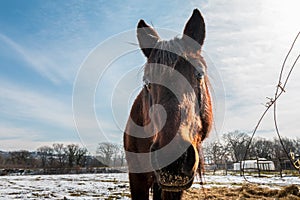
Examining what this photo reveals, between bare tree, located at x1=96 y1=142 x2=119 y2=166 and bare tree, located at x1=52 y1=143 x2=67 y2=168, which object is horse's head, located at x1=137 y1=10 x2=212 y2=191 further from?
bare tree, located at x1=52 y1=143 x2=67 y2=168

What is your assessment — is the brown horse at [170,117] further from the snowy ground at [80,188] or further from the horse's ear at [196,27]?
the snowy ground at [80,188]

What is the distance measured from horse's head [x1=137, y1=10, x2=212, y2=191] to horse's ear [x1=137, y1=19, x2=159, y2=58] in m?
0.03

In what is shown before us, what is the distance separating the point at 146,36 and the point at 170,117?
1.75 metres

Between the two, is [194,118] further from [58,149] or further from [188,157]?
[58,149]

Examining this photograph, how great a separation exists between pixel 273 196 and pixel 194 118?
29.0 feet

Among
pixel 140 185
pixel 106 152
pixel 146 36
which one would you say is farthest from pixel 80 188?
pixel 146 36

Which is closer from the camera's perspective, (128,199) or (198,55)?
(198,55)

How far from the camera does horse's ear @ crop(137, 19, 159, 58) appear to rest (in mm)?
3591

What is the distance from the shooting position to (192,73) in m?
2.76

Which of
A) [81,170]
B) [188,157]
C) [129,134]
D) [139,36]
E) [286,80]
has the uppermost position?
[139,36]

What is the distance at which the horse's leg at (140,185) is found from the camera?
11.9 ft

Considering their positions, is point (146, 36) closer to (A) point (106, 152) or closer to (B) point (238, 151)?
(A) point (106, 152)

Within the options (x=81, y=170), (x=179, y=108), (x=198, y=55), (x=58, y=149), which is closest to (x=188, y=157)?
(x=179, y=108)

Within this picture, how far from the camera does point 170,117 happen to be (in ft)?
7.50
